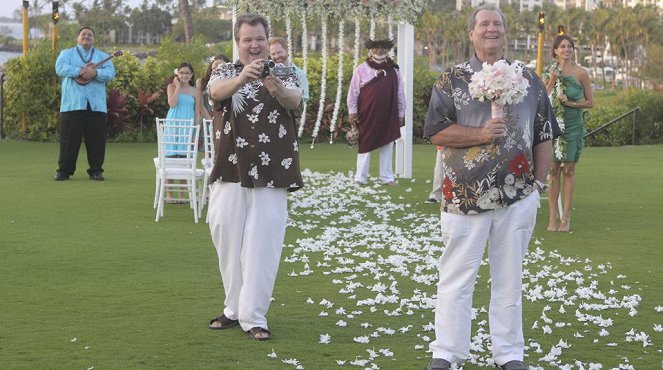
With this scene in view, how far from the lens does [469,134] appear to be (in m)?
6.30

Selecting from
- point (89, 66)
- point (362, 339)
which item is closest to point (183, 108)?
point (89, 66)

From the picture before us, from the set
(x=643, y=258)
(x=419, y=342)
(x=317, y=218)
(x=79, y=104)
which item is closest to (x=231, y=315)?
(x=419, y=342)

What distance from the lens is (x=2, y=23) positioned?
9894cm

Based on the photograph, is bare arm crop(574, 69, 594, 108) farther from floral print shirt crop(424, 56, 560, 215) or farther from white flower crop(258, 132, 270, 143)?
floral print shirt crop(424, 56, 560, 215)

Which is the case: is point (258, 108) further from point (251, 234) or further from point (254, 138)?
point (251, 234)

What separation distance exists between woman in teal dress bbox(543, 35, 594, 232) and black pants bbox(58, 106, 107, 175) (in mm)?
7380

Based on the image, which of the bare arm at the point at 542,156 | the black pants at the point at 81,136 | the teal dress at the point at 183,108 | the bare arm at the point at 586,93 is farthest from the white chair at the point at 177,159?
the bare arm at the point at 542,156

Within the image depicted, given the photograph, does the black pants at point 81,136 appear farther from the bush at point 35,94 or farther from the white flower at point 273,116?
the white flower at point 273,116

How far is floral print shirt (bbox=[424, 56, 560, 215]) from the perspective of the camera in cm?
632

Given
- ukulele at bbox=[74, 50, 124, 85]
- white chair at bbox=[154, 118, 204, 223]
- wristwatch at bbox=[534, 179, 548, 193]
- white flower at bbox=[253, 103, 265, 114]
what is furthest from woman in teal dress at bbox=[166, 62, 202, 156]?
wristwatch at bbox=[534, 179, 548, 193]

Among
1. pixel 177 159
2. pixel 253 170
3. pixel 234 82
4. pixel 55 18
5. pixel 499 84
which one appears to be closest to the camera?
pixel 499 84

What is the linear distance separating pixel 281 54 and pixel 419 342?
5233 millimetres

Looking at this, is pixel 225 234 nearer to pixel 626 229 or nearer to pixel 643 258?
pixel 643 258

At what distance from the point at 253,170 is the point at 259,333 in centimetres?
98
